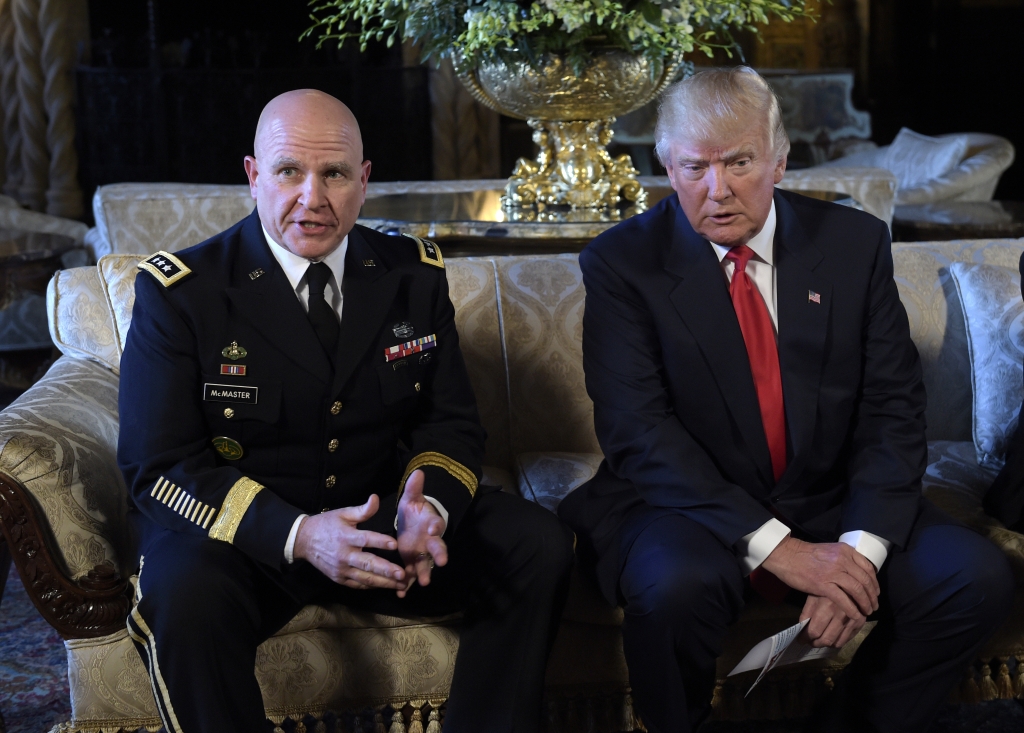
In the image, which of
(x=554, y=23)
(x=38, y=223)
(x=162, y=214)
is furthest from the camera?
(x=38, y=223)

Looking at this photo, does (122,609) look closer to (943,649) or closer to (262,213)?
(262,213)

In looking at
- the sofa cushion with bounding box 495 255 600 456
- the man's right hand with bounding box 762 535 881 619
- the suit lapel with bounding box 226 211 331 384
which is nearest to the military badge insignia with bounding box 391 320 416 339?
the suit lapel with bounding box 226 211 331 384

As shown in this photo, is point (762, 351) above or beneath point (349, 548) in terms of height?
above

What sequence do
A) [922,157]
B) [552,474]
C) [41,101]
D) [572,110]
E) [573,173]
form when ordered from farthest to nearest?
[41,101] < [922,157] < [573,173] < [572,110] < [552,474]

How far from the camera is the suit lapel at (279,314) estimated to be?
175cm

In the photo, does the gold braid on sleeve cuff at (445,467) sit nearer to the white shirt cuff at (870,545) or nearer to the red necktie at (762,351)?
the red necktie at (762,351)

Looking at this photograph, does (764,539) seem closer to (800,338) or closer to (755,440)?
(755,440)

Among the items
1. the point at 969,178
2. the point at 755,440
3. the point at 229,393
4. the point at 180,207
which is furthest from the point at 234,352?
the point at 969,178

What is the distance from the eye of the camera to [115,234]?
355 centimetres

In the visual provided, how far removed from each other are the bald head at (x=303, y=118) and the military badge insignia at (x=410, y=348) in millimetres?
340

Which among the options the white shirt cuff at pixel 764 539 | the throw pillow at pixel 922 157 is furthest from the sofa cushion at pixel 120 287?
the throw pillow at pixel 922 157

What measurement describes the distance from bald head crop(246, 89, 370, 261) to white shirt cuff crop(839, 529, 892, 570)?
95 cm

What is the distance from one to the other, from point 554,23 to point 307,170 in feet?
3.85

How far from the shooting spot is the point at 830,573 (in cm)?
167
